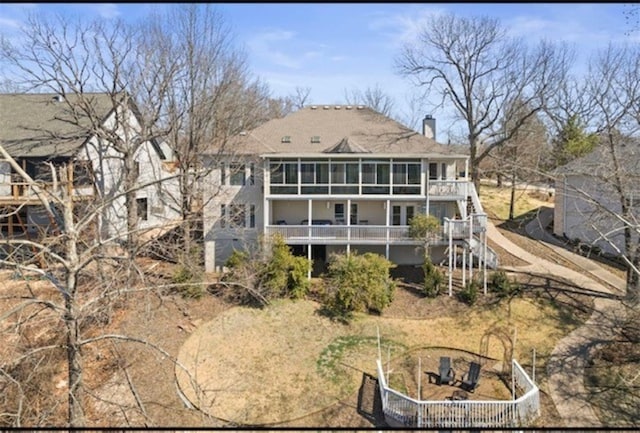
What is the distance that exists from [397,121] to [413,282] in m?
5.04

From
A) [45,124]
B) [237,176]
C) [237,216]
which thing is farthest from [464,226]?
[45,124]

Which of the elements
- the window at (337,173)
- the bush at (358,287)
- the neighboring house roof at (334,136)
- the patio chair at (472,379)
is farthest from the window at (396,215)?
the patio chair at (472,379)

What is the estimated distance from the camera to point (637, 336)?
8508 mm

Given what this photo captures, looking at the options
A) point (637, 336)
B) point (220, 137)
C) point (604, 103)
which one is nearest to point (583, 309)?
point (637, 336)

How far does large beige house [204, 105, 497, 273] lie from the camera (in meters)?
11.8

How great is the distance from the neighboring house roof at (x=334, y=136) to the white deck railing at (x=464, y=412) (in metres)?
7.08

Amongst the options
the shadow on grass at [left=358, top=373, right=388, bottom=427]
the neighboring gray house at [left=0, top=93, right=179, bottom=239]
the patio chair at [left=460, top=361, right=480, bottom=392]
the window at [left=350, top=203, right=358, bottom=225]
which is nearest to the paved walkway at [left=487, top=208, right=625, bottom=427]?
the patio chair at [left=460, top=361, right=480, bottom=392]

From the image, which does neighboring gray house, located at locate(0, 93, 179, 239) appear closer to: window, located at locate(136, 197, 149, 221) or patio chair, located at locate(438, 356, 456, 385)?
window, located at locate(136, 197, 149, 221)

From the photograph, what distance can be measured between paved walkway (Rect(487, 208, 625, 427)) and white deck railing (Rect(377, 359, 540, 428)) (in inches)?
23.3

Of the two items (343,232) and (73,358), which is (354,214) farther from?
(73,358)

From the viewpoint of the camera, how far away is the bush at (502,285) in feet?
33.4

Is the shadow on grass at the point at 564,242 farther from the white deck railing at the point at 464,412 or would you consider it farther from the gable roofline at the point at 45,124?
the gable roofline at the point at 45,124

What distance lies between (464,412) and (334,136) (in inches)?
339

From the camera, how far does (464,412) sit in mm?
6570
